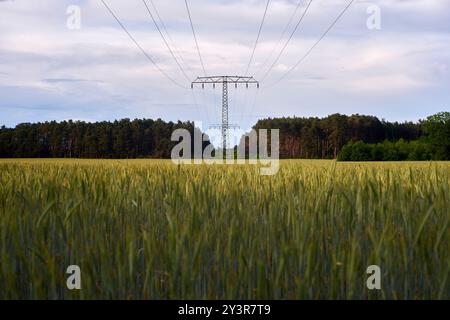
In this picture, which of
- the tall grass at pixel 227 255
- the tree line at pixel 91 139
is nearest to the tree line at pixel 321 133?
the tree line at pixel 91 139

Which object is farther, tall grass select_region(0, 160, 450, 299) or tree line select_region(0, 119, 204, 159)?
tree line select_region(0, 119, 204, 159)

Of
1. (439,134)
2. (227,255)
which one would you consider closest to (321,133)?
(439,134)

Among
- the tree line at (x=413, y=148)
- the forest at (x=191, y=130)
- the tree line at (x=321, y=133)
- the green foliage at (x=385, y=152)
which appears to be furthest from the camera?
the tree line at (x=321, y=133)

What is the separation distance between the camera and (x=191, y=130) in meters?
82.5

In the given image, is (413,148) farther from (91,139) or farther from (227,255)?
(227,255)

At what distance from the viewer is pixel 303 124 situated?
9162 centimetres

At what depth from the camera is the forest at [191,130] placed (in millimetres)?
70000

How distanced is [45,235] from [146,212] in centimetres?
111

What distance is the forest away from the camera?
70000 millimetres

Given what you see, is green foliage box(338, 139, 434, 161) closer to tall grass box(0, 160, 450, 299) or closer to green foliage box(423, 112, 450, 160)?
green foliage box(423, 112, 450, 160)

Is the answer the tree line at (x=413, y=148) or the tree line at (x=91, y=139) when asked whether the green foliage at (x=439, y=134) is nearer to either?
the tree line at (x=413, y=148)

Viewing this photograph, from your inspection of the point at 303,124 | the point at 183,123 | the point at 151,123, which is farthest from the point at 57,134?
the point at 303,124

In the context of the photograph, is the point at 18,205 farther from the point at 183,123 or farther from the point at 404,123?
the point at 404,123

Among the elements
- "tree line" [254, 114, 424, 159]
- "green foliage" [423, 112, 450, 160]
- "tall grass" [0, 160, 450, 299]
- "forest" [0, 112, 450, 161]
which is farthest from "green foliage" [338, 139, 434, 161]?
"tall grass" [0, 160, 450, 299]
